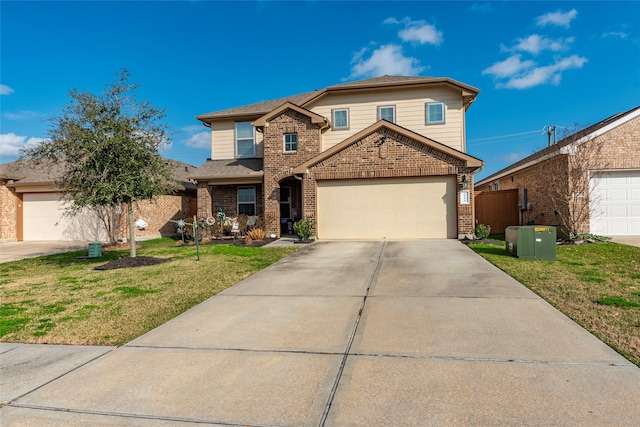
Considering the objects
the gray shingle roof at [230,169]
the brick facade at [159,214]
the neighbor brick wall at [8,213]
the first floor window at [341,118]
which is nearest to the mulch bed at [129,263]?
the gray shingle roof at [230,169]

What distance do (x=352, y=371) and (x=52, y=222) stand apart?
20.8 meters

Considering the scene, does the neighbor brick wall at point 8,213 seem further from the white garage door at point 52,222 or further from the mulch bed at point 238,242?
the mulch bed at point 238,242

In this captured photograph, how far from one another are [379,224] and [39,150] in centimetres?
1103

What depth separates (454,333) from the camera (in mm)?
4504

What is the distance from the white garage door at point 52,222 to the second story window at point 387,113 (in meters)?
14.8

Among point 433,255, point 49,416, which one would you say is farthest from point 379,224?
point 49,416

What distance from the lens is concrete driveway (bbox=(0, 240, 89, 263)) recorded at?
13516mm

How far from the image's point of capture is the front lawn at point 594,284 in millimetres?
4502

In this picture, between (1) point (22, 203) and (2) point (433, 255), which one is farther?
(1) point (22, 203)

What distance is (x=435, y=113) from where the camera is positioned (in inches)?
650

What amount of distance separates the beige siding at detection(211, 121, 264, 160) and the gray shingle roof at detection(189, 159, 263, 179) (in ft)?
1.33

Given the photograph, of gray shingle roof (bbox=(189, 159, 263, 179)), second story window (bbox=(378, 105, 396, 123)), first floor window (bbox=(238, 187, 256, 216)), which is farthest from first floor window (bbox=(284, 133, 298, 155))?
second story window (bbox=(378, 105, 396, 123))

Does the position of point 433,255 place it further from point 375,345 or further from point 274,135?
point 274,135

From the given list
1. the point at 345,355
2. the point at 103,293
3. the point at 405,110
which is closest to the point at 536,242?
the point at 345,355
